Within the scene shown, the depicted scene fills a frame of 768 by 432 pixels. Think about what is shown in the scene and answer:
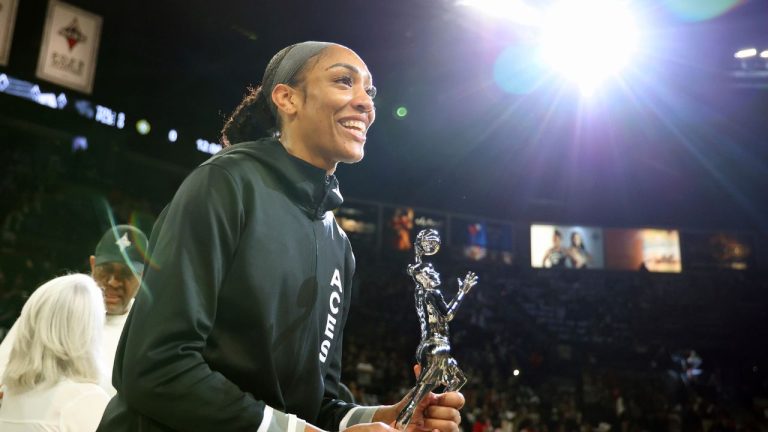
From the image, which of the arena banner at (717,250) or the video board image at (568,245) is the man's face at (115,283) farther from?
the arena banner at (717,250)

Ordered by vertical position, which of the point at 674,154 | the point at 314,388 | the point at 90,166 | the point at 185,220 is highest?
the point at 674,154

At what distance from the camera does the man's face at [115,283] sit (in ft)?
8.70

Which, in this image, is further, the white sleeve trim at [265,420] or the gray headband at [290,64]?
the gray headband at [290,64]

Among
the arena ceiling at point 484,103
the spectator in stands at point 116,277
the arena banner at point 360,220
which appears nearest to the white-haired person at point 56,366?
the spectator in stands at point 116,277

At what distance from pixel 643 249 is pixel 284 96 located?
56.3 feet

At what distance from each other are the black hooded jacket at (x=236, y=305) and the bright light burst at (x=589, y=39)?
24.9 ft

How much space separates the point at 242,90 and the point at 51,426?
11.7m

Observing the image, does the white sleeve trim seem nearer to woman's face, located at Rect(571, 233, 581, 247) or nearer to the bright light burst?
the bright light burst

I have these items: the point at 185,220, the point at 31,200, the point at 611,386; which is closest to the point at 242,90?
the point at 31,200

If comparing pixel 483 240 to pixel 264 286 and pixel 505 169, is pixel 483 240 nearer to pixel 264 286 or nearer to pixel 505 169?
pixel 505 169

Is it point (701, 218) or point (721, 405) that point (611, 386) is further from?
point (701, 218)

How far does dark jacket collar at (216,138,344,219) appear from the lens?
1228 millimetres

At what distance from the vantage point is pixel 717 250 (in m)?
16.5

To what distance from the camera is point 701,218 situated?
1662cm
